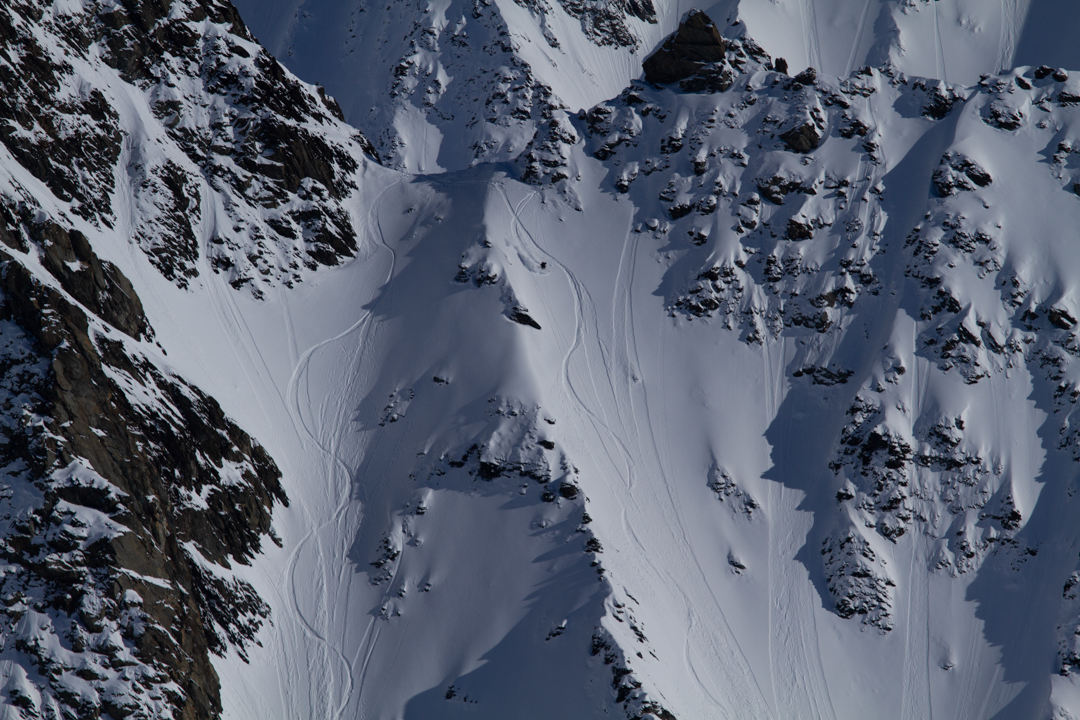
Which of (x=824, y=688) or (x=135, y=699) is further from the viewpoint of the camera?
(x=824, y=688)

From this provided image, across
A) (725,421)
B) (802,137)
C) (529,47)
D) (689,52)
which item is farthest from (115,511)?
(529,47)

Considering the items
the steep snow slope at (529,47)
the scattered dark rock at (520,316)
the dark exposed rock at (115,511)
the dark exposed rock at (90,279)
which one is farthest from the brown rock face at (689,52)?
the dark exposed rock at (115,511)

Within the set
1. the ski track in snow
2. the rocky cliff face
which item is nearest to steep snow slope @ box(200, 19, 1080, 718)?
the rocky cliff face

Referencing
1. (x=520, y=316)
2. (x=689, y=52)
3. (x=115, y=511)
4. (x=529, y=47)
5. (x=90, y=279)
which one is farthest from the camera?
(x=529, y=47)

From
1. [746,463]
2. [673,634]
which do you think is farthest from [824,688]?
[746,463]

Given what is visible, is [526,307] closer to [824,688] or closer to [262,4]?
[824,688]

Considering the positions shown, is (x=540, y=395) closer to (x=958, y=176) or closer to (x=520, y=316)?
(x=520, y=316)

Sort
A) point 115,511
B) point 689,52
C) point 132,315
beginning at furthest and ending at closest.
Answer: point 689,52
point 132,315
point 115,511
